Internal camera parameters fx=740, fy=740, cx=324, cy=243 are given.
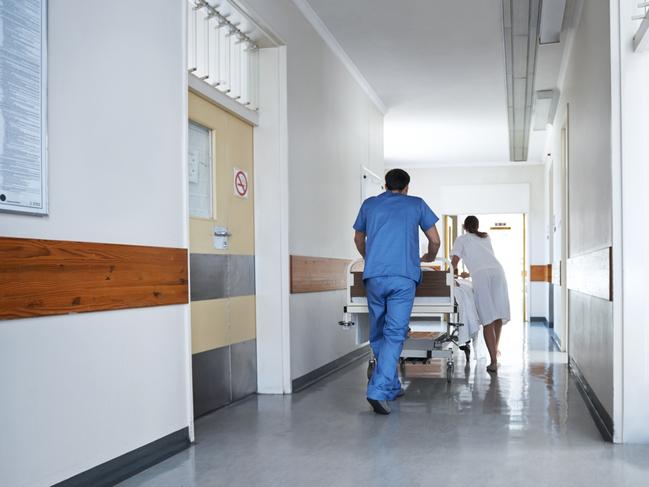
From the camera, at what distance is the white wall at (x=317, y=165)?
242 inches

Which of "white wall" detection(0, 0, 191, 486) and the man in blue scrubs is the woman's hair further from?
"white wall" detection(0, 0, 191, 486)

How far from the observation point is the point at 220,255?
518cm

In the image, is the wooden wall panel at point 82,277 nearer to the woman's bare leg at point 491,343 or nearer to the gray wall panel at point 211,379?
the gray wall panel at point 211,379

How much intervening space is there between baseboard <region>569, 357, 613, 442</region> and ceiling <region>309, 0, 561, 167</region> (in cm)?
332

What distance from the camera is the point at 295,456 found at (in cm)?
381

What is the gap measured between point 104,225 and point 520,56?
18.7ft

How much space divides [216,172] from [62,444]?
99.9 inches

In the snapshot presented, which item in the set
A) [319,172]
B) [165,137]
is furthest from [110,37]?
[319,172]

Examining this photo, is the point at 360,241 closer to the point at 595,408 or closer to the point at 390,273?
the point at 390,273

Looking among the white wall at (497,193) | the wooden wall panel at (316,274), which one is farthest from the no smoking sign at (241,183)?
the white wall at (497,193)

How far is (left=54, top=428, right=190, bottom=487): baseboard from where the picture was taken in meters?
3.14

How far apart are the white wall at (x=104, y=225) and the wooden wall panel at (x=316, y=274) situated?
2.14m

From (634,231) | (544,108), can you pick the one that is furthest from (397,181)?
(544,108)

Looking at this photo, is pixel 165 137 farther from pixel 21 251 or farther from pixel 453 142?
pixel 453 142
